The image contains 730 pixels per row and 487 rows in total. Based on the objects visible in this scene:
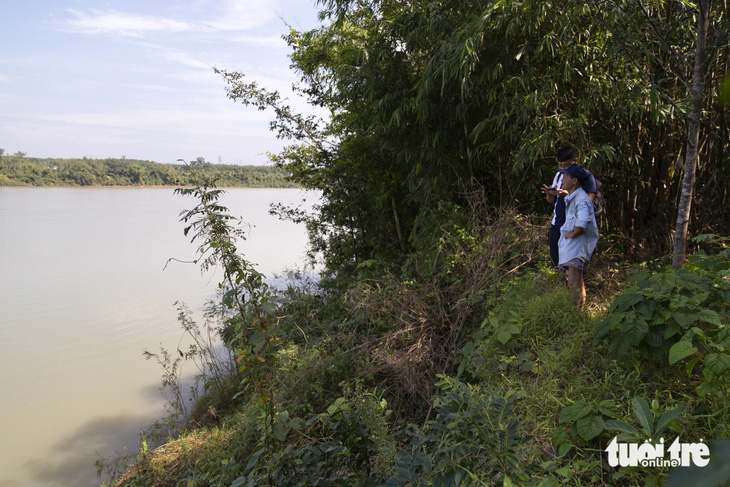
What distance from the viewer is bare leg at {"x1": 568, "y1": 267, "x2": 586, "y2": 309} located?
300cm

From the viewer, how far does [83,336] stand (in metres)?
7.23

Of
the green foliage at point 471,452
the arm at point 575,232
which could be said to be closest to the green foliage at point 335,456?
the green foliage at point 471,452

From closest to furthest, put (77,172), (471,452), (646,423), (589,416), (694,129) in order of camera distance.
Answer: (471,452)
(646,423)
(589,416)
(694,129)
(77,172)

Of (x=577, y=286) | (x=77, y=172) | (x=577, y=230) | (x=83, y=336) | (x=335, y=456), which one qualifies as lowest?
(x=83, y=336)

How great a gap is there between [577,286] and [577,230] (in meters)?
0.39

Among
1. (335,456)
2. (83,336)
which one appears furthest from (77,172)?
(335,456)

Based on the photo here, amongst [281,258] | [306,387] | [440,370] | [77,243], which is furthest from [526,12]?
[77,243]

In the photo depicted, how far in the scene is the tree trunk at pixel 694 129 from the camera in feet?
8.64

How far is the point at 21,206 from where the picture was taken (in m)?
24.6

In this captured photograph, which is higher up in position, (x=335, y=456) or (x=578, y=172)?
(x=578, y=172)

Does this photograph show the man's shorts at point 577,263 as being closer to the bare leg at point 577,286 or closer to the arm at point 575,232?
the bare leg at point 577,286

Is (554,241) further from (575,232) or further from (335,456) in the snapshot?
(335,456)

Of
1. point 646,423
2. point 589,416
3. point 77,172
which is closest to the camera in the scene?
point 646,423

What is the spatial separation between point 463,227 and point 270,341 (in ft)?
10.2
